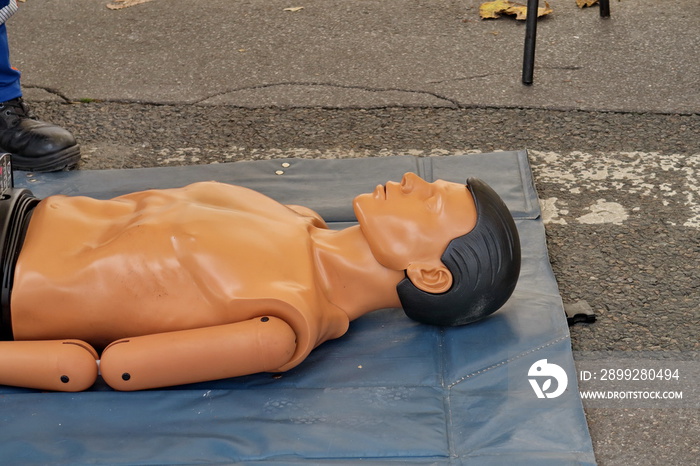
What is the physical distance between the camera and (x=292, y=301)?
213 centimetres

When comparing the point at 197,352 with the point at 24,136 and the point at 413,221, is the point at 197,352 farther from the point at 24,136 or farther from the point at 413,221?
the point at 24,136

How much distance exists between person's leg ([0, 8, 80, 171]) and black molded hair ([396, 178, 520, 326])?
5.46 feet

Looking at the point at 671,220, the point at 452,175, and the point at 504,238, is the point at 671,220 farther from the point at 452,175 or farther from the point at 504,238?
the point at 504,238

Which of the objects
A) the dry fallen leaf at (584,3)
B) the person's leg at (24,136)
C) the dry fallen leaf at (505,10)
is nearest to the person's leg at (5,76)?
the person's leg at (24,136)

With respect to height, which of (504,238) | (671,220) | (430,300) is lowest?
(671,220)

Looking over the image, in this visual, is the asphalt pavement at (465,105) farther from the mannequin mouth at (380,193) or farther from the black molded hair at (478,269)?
the mannequin mouth at (380,193)

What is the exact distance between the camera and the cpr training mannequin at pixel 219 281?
6.93 feet

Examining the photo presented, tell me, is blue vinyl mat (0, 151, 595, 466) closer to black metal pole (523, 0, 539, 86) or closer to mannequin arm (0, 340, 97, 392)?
mannequin arm (0, 340, 97, 392)

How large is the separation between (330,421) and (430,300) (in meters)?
0.40

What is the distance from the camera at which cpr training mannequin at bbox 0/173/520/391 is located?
2111mm

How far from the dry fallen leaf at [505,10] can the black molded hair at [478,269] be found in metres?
2.76

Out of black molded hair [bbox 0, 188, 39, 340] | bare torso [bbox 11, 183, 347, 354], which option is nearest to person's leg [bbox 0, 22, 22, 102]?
black molded hair [bbox 0, 188, 39, 340]

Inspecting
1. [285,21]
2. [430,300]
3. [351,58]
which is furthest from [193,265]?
[285,21]

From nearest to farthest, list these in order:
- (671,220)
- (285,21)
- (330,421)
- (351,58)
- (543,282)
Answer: (330,421)
(543,282)
(671,220)
(351,58)
(285,21)
